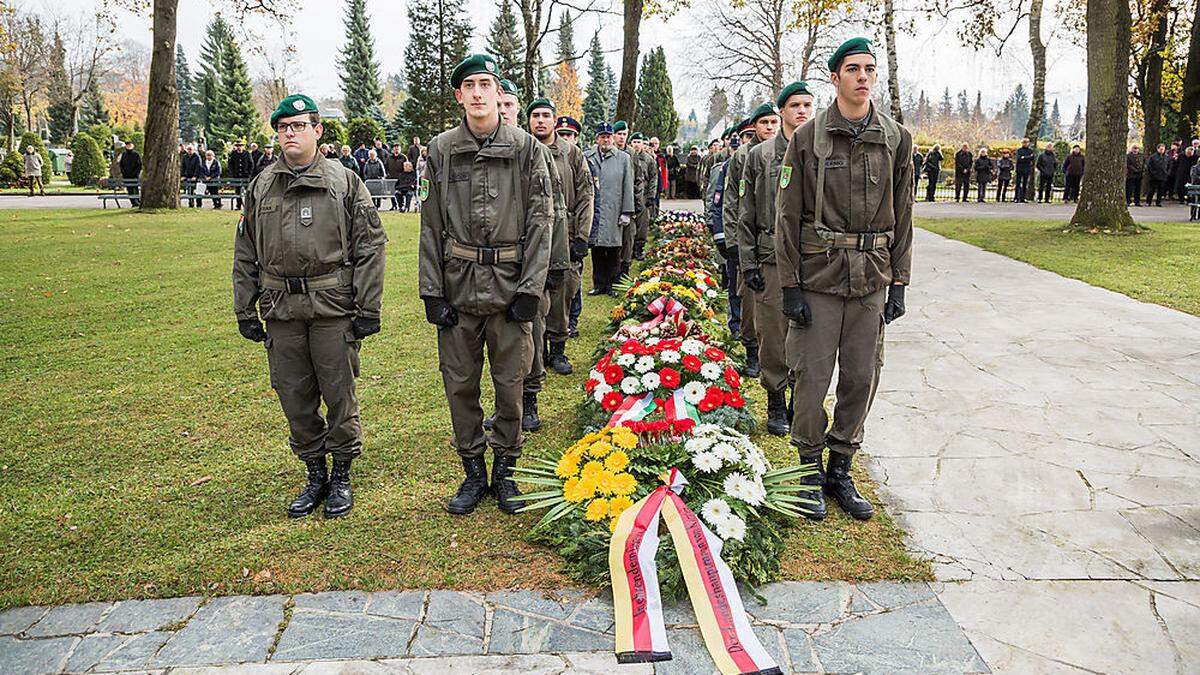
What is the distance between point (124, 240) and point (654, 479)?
48.4ft

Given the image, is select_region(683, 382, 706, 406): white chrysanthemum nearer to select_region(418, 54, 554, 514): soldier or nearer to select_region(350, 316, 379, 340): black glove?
select_region(418, 54, 554, 514): soldier

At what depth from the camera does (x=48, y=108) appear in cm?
6494

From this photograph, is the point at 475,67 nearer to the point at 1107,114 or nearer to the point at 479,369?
the point at 479,369

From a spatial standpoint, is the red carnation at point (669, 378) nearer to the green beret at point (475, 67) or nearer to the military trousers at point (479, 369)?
the military trousers at point (479, 369)

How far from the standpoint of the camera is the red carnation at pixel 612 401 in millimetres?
5477

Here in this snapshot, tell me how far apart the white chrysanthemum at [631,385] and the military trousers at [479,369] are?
1.07 meters

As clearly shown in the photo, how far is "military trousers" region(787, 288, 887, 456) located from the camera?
4375 millimetres

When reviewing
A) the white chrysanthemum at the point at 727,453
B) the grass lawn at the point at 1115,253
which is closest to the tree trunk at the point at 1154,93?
the grass lawn at the point at 1115,253

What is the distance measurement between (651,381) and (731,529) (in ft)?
5.95

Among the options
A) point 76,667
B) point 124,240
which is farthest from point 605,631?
point 124,240

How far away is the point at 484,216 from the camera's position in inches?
169

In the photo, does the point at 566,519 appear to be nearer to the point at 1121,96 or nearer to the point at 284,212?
the point at 284,212

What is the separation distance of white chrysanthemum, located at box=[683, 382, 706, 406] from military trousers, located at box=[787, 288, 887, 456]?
91cm

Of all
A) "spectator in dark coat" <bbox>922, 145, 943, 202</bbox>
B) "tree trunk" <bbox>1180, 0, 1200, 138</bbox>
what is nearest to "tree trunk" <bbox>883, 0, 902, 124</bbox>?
"spectator in dark coat" <bbox>922, 145, 943, 202</bbox>
